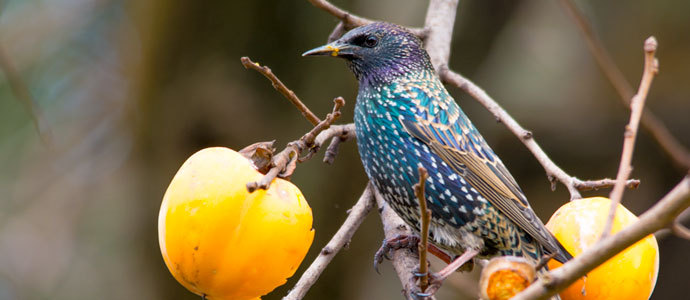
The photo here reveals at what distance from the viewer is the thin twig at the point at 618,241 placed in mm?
1262

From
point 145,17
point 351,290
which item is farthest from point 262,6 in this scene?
point 351,290

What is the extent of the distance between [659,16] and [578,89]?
724 mm

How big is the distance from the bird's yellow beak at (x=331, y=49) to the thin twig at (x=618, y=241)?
1.81 m

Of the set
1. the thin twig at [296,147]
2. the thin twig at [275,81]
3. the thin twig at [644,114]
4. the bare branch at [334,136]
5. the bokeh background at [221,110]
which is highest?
the thin twig at [644,114]

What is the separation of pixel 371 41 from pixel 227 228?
157 cm

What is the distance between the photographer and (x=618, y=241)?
1331 millimetres

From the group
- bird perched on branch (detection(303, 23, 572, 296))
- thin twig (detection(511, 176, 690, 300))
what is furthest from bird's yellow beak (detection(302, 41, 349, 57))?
thin twig (detection(511, 176, 690, 300))

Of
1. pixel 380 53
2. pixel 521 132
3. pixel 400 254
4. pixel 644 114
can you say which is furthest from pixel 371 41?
pixel 644 114

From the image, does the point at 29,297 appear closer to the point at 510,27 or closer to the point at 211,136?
the point at 211,136

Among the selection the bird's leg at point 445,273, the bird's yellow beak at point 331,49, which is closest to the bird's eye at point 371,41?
the bird's yellow beak at point 331,49

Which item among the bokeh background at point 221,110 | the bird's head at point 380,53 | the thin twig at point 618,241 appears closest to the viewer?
the thin twig at point 618,241

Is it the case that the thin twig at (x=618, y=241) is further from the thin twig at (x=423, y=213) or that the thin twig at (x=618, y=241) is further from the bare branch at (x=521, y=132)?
the bare branch at (x=521, y=132)

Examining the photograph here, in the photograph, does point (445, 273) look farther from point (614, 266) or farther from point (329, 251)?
point (614, 266)

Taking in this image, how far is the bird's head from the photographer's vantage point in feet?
10.8
